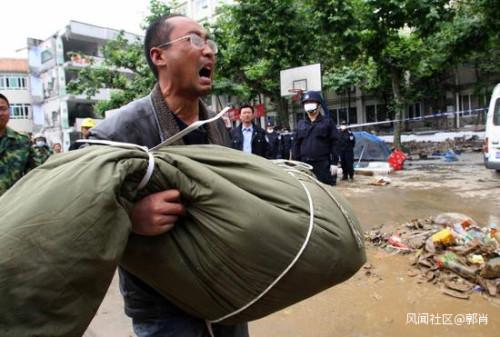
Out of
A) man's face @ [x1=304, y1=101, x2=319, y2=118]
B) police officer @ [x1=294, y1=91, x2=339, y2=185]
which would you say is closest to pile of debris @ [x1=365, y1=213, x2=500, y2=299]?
police officer @ [x1=294, y1=91, x2=339, y2=185]

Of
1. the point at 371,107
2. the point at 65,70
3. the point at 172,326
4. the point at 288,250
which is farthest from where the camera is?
the point at 65,70

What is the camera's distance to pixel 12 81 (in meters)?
34.4

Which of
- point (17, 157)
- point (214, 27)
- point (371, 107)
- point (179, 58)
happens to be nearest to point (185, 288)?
point (179, 58)

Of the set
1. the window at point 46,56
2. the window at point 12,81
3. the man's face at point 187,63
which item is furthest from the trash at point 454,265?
→ the window at point 12,81

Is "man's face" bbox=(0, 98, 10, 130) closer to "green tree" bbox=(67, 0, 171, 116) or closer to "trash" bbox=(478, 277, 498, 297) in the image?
"trash" bbox=(478, 277, 498, 297)

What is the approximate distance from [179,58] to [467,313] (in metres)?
2.64

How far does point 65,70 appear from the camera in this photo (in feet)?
96.7

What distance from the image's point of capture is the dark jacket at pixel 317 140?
5359 mm

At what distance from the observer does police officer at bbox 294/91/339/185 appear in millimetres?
5344

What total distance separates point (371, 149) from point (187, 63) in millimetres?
12703

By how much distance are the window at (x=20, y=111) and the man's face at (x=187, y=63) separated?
3787cm

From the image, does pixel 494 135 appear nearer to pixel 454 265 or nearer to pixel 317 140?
pixel 317 140

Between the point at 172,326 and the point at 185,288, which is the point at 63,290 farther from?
the point at 172,326

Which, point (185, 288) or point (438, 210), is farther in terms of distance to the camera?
point (438, 210)
